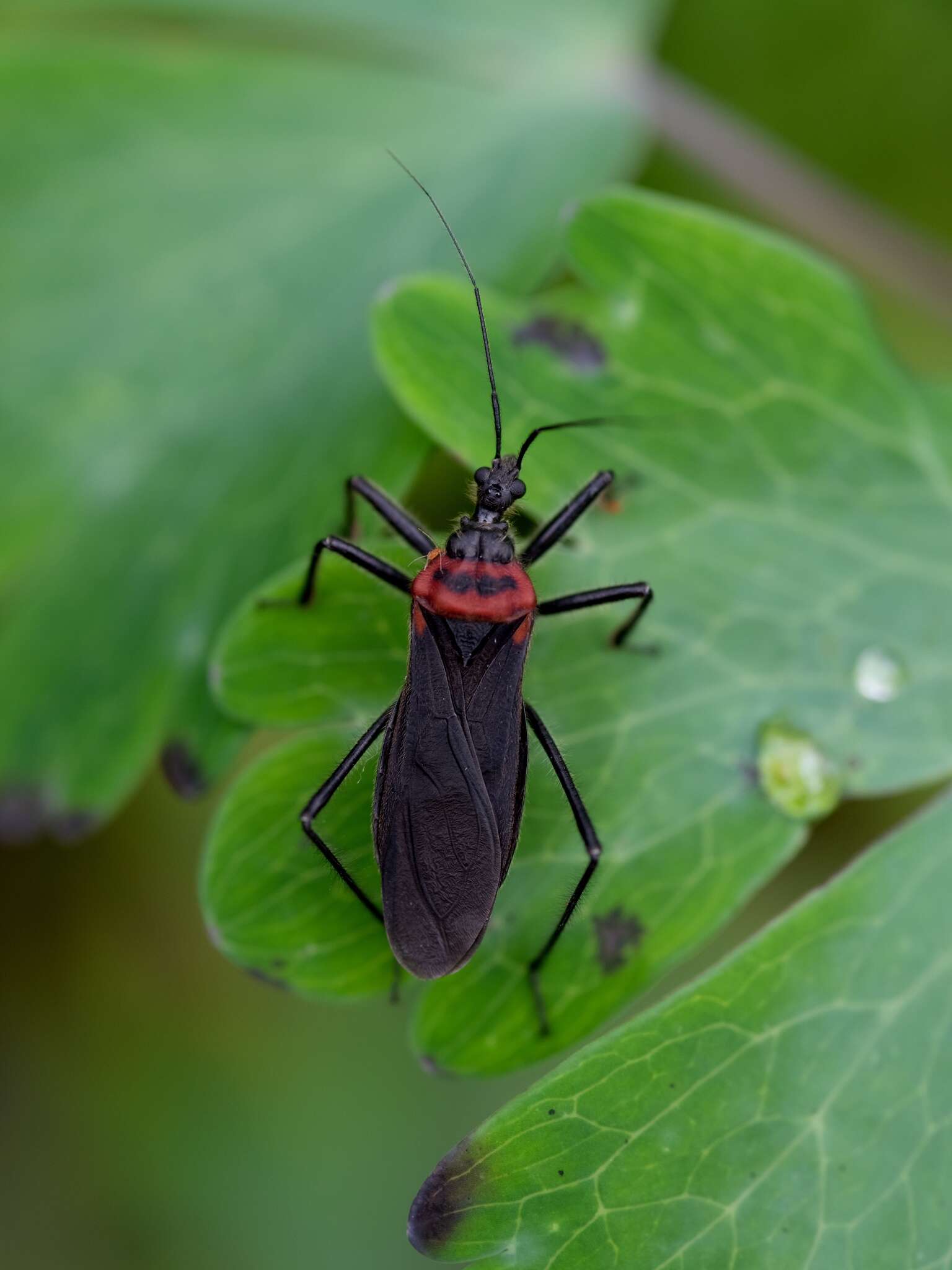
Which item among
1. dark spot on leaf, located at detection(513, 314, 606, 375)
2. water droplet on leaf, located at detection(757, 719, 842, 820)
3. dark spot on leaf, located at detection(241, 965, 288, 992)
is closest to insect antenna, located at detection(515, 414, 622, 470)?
dark spot on leaf, located at detection(513, 314, 606, 375)

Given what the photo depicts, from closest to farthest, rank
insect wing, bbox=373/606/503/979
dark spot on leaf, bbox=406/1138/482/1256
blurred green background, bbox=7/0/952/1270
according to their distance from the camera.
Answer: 1. dark spot on leaf, bbox=406/1138/482/1256
2. insect wing, bbox=373/606/503/979
3. blurred green background, bbox=7/0/952/1270

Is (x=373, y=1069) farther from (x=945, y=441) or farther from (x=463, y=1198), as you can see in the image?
(x=945, y=441)

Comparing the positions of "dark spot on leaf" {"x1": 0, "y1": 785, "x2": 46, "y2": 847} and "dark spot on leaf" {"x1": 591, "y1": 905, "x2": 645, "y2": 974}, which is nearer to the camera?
"dark spot on leaf" {"x1": 591, "y1": 905, "x2": 645, "y2": 974}

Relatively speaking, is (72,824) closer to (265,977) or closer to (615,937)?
(265,977)

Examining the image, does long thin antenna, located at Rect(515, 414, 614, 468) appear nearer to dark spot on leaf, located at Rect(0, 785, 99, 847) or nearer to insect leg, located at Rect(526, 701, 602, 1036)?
insect leg, located at Rect(526, 701, 602, 1036)

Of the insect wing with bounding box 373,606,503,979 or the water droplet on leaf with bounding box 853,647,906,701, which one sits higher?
the water droplet on leaf with bounding box 853,647,906,701

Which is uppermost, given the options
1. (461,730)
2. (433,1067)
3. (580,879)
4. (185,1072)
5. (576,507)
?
(576,507)

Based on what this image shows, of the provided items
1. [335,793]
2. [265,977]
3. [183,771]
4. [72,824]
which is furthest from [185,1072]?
[335,793]

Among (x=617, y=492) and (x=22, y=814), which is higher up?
(x=617, y=492)

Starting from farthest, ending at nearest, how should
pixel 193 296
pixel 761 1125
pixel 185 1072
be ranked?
pixel 185 1072 → pixel 193 296 → pixel 761 1125
